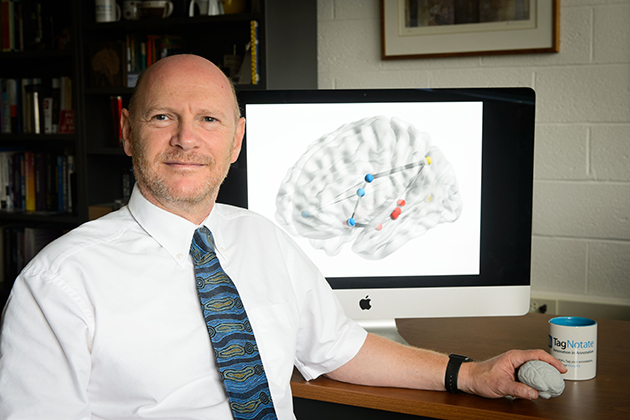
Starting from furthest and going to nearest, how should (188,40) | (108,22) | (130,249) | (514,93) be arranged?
(188,40)
(108,22)
(514,93)
(130,249)

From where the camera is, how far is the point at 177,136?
0.99 m

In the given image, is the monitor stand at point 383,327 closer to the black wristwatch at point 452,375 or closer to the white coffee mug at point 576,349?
the black wristwatch at point 452,375

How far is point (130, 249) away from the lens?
3.06 ft

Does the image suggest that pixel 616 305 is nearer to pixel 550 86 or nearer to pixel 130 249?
Result: pixel 550 86

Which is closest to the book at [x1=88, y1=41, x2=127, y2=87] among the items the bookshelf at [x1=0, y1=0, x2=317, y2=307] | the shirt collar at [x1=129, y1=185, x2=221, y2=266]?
the bookshelf at [x1=0, y1=0, x2=317, y2=307]

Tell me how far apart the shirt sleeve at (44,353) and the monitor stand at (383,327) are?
0.70 m

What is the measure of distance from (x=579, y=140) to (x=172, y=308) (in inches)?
56.8

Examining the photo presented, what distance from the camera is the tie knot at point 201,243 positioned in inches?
39.0

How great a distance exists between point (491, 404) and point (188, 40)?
1.93 metres

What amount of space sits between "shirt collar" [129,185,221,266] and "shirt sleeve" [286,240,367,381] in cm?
27

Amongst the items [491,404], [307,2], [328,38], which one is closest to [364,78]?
[328,38]

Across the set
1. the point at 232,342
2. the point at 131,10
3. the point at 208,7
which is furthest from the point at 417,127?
the point at 131,10

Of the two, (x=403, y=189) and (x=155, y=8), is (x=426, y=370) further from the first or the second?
(x=155, y=8)

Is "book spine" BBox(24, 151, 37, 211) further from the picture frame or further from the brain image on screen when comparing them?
the brain image on screen
